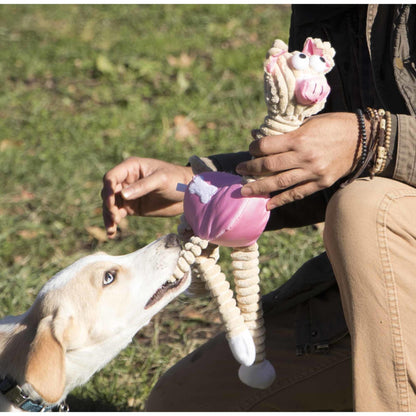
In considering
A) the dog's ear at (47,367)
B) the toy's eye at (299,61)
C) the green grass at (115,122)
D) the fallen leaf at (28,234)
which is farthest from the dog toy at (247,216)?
the fallen leaf at (28,234)

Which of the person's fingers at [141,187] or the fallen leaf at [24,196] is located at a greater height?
the person's fingers at [141,187]

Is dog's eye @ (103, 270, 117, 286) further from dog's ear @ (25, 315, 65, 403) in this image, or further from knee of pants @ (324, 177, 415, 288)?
knee of pants @ (324, 177, 415, 288)

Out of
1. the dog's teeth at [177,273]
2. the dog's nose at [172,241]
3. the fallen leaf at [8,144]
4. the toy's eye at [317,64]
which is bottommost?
the fallen leaf at [8,144]

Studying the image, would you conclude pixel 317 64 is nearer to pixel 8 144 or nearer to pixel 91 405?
pixel 91 405

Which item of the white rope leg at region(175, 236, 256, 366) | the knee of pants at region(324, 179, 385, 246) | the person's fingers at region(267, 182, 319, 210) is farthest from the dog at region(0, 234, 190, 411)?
the knee of pants at region(324, 179, 385, 246)

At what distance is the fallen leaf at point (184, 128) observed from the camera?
4.71m

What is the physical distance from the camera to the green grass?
3.32m

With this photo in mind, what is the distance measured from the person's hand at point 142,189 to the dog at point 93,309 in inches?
7.2

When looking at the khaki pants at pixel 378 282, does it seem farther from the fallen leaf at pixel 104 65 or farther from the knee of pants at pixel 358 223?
the fallen leaf at pixel 104 65

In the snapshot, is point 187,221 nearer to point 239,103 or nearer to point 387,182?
point 387,182

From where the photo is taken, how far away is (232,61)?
18.0 feet

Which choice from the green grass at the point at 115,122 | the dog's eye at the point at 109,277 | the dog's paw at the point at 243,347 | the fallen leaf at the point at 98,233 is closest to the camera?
the dog's paw at the point at 243,347

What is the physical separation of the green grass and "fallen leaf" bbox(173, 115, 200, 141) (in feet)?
0.06

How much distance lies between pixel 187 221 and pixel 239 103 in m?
2.94
